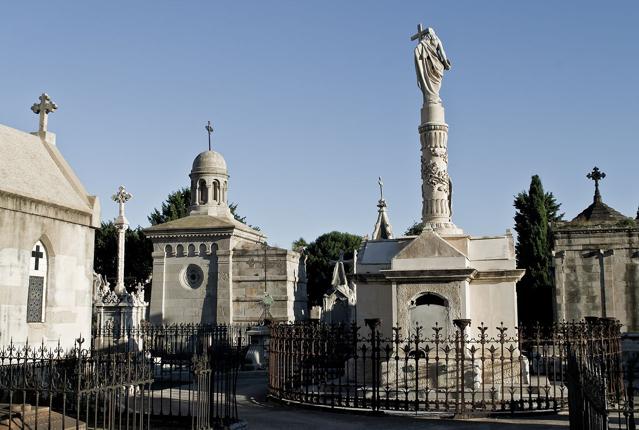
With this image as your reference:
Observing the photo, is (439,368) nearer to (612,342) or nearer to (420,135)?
(612,342)

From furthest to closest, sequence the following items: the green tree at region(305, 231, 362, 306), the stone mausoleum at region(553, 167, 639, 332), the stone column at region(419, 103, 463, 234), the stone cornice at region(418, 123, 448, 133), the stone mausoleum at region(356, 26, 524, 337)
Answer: the green tree at region(305, 231, 362, 306) < the stone mausoleum at region(553, 167, 639, 332) < the stone cornice at region(418, 123, 448, 133) < the stone column at region(419, 103, 463, 234) < the stone mausoleum at region(356, 26, 524, 337)

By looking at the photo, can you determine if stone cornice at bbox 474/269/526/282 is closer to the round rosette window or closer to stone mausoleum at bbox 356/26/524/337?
stone mausoleum at bbox 356/26/524/337

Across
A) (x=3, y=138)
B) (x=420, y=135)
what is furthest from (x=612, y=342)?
(x=3, y=138)

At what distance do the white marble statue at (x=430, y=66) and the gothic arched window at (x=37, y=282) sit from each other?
11.0 meters

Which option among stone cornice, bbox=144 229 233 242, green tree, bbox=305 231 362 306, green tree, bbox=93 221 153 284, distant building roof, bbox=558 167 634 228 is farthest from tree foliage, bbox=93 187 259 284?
distant building roof, bbox=558 167 634 228

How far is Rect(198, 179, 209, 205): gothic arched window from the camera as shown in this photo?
3838cm

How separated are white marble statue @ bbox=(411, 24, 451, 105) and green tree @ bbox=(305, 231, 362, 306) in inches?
1803

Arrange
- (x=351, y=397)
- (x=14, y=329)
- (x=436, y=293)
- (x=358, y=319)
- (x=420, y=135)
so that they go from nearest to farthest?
(x=14, y=329) < (x=351, y=397) < (x=436, y=293) < (x=358, y=319) < (x=420, y=135)

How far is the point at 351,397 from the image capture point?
1502 cm

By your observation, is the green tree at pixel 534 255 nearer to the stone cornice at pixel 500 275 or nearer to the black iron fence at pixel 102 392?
the stone cornice at pixel 500 275

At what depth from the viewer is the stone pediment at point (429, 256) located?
53.1 ft

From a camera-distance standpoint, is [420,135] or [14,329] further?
[420,135]

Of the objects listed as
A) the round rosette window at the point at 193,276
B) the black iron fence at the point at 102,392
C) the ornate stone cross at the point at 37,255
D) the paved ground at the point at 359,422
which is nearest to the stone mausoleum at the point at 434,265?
the paved ground at the point at 359,422

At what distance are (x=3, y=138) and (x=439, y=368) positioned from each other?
11.6 m
